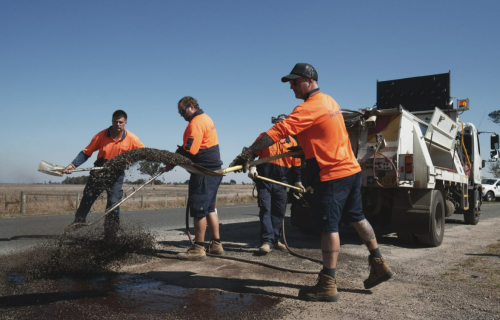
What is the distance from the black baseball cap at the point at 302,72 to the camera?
3.79 metres

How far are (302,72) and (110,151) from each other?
3.24 m

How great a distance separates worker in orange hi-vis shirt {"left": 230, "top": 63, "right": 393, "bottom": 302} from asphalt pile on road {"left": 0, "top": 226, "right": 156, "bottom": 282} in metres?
2.04

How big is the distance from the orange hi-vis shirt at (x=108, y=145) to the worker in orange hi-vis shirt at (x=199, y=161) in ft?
3.46

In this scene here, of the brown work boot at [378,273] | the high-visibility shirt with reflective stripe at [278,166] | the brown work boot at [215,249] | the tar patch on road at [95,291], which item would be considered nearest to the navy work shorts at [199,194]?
the brown work boot at [215,249]

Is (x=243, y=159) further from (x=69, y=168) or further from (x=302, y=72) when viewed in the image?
(x=69, y=168)

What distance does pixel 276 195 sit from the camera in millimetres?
6047

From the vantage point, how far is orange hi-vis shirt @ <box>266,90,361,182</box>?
3531 millimetres

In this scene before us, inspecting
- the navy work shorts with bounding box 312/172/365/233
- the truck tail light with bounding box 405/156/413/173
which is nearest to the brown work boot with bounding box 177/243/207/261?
the navy work shorts with bounding box 312/172/365/233

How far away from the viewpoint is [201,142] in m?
5.00

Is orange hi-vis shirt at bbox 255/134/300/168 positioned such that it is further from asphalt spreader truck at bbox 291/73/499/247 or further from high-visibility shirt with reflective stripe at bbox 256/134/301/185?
asphalt spreader truck at bbox 291/73/499/247

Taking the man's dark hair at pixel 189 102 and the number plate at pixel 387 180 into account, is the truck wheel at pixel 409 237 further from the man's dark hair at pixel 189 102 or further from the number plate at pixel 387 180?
the man's dark hair at pixel 189 102

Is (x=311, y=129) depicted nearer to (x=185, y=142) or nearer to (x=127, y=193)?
(x=185, y=142)

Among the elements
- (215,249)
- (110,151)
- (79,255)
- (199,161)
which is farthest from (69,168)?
(215,249)

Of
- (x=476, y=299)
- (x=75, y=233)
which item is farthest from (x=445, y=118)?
(x=75, y=233)
